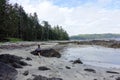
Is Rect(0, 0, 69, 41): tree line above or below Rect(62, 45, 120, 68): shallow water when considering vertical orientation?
above

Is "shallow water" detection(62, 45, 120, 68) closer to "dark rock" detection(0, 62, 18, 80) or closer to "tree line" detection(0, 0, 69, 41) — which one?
"tree line" detection(0, 0, 69, 41)

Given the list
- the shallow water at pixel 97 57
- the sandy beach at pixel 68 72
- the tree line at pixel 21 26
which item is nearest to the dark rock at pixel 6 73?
the sandy beach at pixel 68 72

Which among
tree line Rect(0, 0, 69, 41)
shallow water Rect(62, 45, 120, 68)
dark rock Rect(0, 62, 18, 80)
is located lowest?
shallow water Rect(62, 45, 120, 68)

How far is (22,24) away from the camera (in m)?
109

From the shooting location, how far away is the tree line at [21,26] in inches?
1785

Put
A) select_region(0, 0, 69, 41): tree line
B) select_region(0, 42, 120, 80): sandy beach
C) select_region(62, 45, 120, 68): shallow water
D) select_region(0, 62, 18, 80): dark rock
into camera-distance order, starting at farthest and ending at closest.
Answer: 1. select_region(0, 0, 69, 41): tree line
2. select_region(62, 45, 120, 68): shallow water
3. select_region(0, 42, 120, 80): sandy beach
4. select_region(0, 62, 18, 80): dark rock

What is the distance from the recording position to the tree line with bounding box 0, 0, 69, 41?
45344mm

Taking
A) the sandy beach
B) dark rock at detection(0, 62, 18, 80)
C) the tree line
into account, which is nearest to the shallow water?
the sandy beach

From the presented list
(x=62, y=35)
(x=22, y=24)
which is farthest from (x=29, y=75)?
(x=62, y=35)

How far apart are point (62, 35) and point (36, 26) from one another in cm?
5699

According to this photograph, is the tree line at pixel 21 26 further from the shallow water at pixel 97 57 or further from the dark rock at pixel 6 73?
the dark rock at pixel 6 73

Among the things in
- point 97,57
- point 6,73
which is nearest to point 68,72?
point 6,73

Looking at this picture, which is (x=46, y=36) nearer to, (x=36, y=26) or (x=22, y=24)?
(x=36, y=26)

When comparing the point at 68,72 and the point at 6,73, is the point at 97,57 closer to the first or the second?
the point at 68,72
